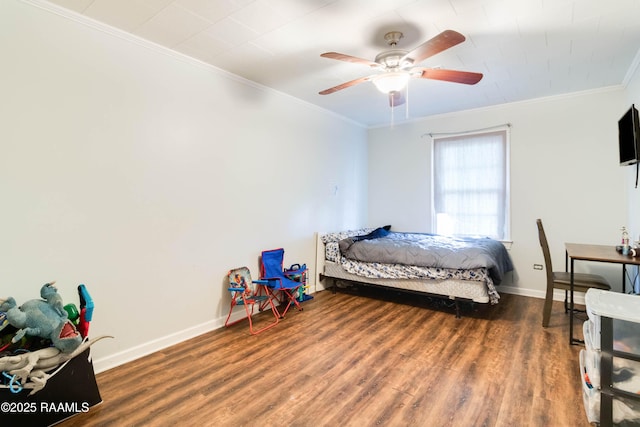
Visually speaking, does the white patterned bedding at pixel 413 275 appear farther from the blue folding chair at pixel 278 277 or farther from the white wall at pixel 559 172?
the white wall at pixel 559 172

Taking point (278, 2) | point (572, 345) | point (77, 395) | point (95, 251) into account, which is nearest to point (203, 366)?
point (77, 395)

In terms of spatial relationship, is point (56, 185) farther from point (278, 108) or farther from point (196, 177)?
point (278, 108)

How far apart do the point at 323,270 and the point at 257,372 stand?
7.18 feet

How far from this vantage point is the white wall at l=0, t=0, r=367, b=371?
2.02 metres

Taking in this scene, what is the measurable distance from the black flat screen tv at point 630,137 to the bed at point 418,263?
147cm

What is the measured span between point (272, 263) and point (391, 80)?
7.46ft

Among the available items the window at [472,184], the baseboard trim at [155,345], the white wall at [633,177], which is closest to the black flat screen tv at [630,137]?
the white wall at [633,177]

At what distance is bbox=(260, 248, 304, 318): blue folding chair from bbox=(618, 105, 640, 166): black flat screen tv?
3356 millimetres

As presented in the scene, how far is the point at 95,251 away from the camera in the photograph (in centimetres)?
233

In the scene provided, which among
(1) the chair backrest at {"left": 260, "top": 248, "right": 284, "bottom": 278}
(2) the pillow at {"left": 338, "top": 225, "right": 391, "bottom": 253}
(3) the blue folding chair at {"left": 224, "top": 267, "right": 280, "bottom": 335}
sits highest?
(2) the pillow at {"left": 338, "top": 225, "right": 391, "bottom": 253}

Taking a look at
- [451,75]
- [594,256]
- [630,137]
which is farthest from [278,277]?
[630,137]

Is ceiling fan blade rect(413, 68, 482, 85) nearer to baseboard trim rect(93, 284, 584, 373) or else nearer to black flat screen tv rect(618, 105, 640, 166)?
black flat screen tv rect(618, 105, 640, 166)

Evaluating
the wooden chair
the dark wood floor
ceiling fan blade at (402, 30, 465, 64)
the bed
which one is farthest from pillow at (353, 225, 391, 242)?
ceiling fan blade at (402, 30, 465, 64)

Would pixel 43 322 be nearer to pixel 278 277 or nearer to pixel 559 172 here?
pixel 278 277
